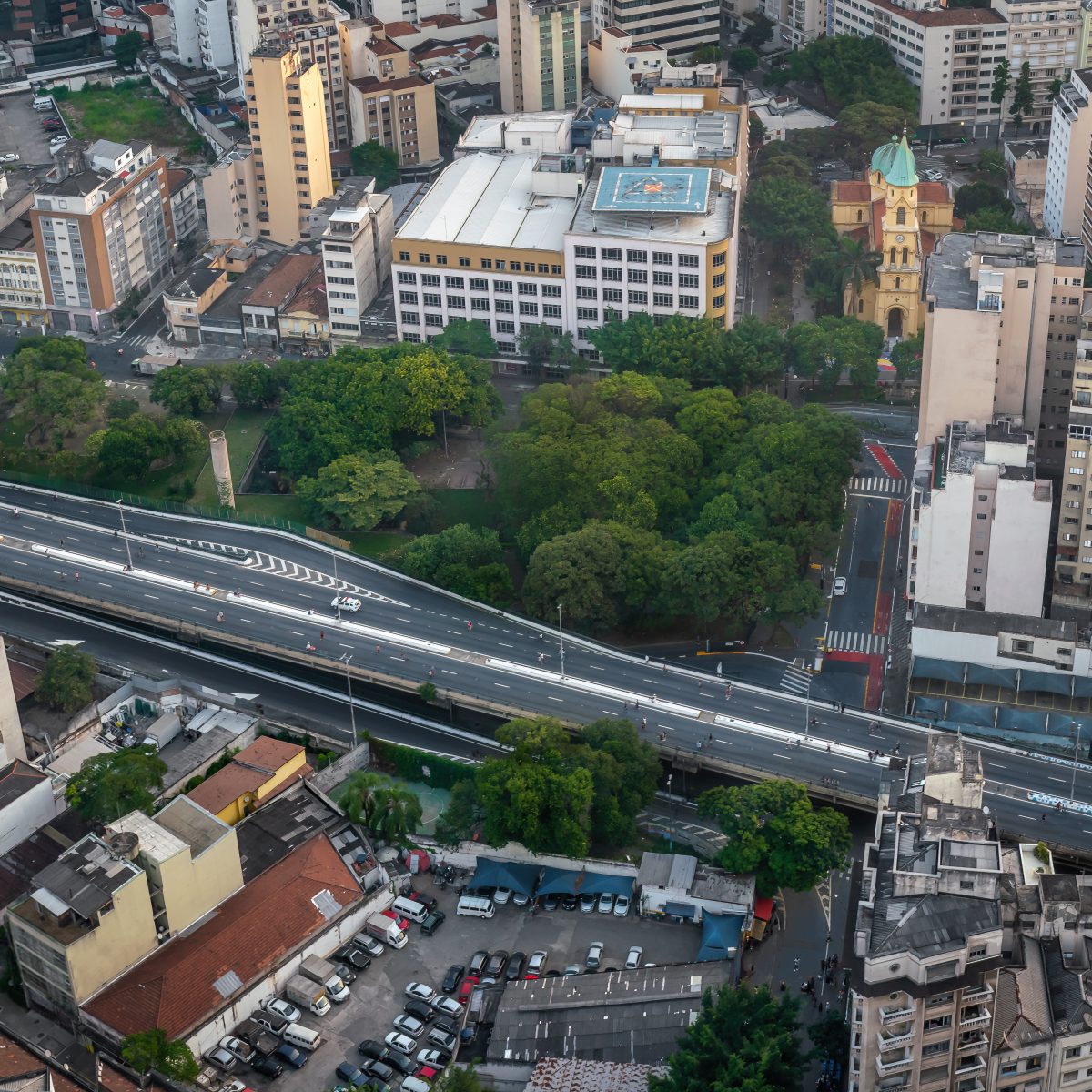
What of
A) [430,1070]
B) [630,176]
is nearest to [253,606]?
[430,1070]

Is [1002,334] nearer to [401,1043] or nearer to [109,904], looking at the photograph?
[401,1043]

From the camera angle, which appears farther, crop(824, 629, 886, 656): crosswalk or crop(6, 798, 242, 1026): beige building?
crop(824, 629, 886, 656): crosswalk

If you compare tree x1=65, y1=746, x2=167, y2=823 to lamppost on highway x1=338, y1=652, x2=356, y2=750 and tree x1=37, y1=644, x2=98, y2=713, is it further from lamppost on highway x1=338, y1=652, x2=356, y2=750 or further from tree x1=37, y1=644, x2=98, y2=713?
lamppost on highway x1=338, y1=652, x2=356, y2=750

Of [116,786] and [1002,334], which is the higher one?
[1002,334]

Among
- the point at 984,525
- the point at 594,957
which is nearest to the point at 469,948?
the point at 594,957

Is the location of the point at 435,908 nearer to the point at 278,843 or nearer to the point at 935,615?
the point at 278,843

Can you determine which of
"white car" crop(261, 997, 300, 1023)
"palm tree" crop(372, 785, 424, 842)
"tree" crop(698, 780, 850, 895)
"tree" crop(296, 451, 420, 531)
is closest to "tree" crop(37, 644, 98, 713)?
"palm tree" crop(372, 785, 424, 842)
